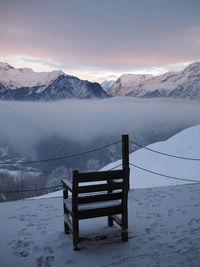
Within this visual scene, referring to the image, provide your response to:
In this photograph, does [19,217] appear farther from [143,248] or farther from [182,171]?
[182,171]

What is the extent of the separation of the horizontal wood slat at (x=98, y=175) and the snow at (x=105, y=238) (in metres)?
0.91

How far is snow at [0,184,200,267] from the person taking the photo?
3.65 meters

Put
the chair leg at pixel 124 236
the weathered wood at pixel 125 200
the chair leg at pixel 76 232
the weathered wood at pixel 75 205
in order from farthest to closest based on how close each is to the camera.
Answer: the chair leg at pixel 124 236 → the weathered wood at pixel 125 200 → the chair leg at pixel 76 232 → the weathered wood at pixel 75 205

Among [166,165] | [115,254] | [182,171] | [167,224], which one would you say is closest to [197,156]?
[182,171]

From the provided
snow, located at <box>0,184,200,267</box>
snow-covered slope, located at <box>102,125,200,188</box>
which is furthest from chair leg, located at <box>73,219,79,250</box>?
snow-covered slope, located at <box>102,125,200,188</box>

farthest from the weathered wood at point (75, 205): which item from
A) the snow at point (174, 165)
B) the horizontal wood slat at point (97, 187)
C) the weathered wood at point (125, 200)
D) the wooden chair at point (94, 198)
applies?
the snow at point (174, 165)

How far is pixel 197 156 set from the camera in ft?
70.1

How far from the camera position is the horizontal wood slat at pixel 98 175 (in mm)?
3738

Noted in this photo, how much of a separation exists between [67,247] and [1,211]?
2.63 meters

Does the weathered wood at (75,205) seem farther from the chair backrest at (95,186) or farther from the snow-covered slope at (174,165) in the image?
the snow-covered slope at (174,165)

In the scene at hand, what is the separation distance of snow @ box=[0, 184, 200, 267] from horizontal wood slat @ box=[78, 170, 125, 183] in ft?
2.99

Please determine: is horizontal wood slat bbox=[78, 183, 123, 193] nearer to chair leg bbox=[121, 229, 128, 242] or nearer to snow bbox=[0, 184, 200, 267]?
snow bbox=[0, 184, 200, 267]

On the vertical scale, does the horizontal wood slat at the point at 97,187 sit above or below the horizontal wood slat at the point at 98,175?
below

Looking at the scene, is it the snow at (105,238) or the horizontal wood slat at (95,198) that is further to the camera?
the horizontal wood slat at (95,198)
